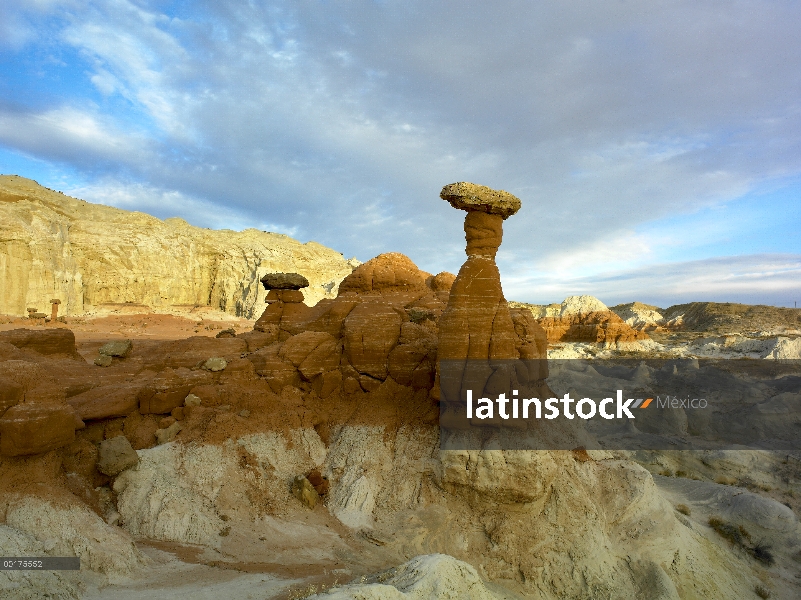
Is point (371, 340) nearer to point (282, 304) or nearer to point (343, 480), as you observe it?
point (343, 480)

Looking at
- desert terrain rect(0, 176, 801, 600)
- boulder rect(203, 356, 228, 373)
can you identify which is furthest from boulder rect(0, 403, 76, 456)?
boulder rect(203, 356, 228, 373)

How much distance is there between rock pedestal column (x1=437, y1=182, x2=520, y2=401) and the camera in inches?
459

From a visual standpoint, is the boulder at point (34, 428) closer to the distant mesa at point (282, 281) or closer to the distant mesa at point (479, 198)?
the distant mesa at point (282, 281)

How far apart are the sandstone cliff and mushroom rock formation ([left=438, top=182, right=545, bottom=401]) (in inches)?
1738

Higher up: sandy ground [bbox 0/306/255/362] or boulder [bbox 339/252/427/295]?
boulder [bbox 339/252/427/295]

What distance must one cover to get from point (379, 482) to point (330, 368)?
4.28m

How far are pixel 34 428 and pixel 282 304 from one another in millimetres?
9545

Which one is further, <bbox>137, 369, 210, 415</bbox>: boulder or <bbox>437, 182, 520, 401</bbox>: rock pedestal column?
<bbox>137, 369, 210, 415</bbox>: boulder

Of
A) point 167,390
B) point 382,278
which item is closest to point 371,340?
point 382,278

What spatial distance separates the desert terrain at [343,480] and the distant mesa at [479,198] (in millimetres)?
71

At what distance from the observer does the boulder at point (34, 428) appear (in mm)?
8719

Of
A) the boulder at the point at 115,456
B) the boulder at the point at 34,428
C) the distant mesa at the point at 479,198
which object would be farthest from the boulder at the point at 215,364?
the distant mesa at the point at 479,198

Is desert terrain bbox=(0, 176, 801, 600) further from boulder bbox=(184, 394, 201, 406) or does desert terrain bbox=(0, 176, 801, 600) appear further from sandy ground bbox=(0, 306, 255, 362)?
sandy ground bbox=(0, 306, 255, 362)

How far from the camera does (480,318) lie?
11898 millimetres
